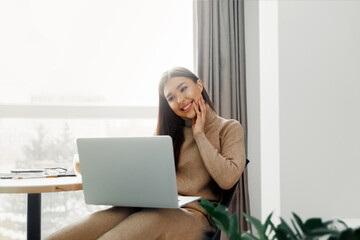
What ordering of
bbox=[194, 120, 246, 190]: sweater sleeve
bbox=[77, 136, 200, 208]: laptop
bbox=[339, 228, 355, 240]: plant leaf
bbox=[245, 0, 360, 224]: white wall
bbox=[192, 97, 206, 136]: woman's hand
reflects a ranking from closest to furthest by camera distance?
bbox=[339, 228, 355, 240]: plant leaf, bbox=[77, 136, 200, 208]: laptop, bbox=[194, 120, 246, 190]: sweater sleeve, bbox=[192, 97, 206, 136]: woman's hand, bbox=[245, 0, 360, 224]: white wall

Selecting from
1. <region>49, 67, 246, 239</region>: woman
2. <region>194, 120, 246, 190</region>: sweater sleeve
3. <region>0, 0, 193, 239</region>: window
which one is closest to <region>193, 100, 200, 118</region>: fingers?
<region>49, 67, 246, 239</region>: woman

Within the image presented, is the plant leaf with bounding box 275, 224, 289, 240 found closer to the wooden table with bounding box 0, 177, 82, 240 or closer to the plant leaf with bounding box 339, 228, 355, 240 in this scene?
the plant leaf with bounding box 339, 228, 355, 240

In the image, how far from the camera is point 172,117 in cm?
178

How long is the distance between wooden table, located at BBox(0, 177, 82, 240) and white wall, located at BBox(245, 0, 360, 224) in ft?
3.67

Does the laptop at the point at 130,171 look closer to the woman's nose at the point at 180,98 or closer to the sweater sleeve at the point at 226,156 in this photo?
the sweater sleeve at the point at 226,156

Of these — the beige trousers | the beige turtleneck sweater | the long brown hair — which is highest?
the long brown hair

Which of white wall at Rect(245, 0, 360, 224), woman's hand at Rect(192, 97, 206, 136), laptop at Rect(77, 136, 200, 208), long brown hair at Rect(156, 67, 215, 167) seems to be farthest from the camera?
white wall at Rect(245, 0, 360, 224)

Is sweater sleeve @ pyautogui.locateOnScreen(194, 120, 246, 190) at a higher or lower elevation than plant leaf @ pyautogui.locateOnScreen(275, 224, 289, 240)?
lower

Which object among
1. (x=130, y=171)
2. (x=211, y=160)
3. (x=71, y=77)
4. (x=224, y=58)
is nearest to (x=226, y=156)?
(x=211, y=160)

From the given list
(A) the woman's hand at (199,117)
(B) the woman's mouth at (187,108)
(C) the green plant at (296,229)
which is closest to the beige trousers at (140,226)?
(A) the woman's hand at (199,117)

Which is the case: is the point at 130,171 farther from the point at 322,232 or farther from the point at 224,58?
the point at 224,58

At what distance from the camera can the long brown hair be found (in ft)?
5.64

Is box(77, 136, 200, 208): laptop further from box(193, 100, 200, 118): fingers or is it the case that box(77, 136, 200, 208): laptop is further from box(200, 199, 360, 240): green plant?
box(200, 199, 360, 240): green plant

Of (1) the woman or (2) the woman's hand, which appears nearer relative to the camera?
(1) the woman
